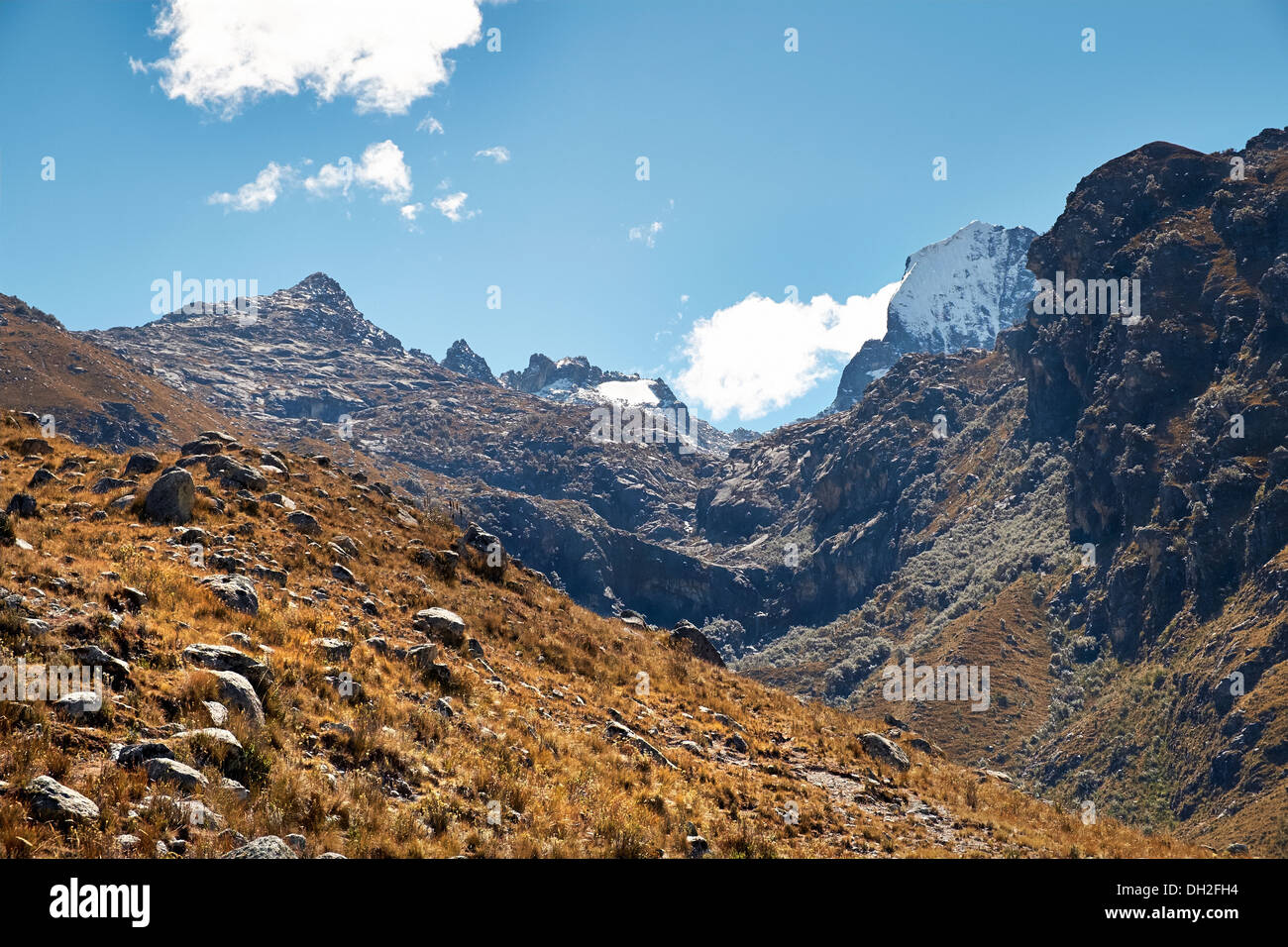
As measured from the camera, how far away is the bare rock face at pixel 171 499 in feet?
81.5

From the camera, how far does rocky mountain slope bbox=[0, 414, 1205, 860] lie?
10359 mm

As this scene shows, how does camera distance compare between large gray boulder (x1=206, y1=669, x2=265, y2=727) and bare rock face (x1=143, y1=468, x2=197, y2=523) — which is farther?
bare rock face (x1=143, y1=468, x2=197, y2=523)

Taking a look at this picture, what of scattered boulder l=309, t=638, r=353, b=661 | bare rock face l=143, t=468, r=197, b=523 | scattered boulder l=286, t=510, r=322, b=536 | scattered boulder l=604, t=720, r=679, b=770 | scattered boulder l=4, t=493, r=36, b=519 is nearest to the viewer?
scattered boulder l=309, t=638, r=353, b=661

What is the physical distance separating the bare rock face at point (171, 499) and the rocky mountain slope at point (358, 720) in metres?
0.07

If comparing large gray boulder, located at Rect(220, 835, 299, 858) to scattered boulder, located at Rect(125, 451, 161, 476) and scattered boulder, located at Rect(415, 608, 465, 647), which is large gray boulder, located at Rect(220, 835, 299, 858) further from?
scattered boulder, located at Rect(125, 451, 161, 476)

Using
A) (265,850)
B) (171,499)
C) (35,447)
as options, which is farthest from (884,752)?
(35,447)

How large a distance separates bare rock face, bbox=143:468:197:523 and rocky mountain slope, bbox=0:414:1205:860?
0.07 metres

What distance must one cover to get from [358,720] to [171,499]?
15276 mm

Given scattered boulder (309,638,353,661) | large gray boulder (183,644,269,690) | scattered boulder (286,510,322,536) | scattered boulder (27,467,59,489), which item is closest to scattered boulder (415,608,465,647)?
scattered boulder (309,638,353,661)

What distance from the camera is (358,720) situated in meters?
14.7

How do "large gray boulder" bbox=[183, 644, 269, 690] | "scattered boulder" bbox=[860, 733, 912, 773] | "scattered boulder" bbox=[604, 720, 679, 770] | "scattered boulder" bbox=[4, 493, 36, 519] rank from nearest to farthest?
"large gray boulder" bbox=[183, 644, 269, 690] → "scattered boulder" bbox=[604, 720, 679, 770] → "scattered boulder" bbox=[4, 493, 36, 519] → "scattered boulder" bbox=[860, 733, 912, 773]

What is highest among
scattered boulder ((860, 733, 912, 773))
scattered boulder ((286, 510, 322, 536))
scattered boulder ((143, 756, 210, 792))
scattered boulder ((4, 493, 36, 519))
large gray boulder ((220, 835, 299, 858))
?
scattered boulder ((4, 493, 36, 519))
